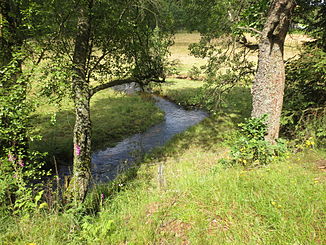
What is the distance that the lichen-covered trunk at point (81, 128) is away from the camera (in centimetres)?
591

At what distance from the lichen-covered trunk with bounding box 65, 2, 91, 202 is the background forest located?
35 mm

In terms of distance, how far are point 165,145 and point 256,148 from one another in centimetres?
719

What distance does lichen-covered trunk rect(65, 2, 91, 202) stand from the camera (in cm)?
591

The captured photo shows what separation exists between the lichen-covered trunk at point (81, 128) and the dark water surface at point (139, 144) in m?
1.01

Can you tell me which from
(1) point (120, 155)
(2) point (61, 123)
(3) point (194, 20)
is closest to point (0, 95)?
(1) point (120, 155)

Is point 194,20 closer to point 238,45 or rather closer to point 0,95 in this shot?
point 238,45

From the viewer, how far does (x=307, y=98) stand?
25.9ft

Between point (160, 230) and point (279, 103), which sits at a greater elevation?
point (279, 103)

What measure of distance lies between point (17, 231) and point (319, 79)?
32.1 feet

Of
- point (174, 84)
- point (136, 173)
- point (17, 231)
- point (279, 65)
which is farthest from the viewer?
point (174, 84)

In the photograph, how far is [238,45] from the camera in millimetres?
10328

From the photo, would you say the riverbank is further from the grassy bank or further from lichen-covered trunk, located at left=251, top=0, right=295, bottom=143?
the grassy bank

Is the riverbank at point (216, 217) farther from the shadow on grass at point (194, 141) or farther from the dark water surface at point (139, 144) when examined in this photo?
the dark water surface at point (139, 144)

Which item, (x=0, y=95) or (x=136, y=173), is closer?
(x=0, y=95)
